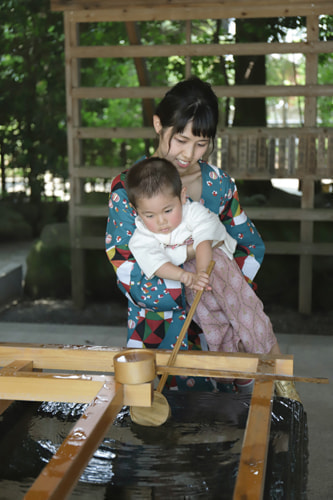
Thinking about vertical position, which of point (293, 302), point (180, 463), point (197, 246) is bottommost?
point (293, 302)

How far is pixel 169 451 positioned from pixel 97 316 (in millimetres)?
4216

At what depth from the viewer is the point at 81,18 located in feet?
17.4

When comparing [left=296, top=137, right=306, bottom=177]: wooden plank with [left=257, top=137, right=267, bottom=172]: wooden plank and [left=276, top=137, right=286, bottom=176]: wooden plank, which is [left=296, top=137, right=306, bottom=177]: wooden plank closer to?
[left=276, top=137, right=286, bottom=176]: wooden plank

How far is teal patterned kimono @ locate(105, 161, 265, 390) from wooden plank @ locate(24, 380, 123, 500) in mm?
781

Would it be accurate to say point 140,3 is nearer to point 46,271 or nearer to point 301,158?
point 301,158

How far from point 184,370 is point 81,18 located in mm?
4361

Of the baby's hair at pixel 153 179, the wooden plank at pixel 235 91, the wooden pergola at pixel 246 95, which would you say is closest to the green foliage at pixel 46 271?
the wooden pergola at pixel 246 95

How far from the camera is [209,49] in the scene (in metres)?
5.12

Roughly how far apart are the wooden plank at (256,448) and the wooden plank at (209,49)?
3976 mm

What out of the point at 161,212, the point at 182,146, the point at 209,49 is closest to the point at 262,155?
the point at 209,49

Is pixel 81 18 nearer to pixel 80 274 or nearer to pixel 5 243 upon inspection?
pixel 80 274

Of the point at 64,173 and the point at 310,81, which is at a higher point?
the point at 310,81

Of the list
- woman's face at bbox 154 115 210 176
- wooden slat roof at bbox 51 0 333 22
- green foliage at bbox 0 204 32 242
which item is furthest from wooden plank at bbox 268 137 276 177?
green foliage at bbox 0 204 32 242

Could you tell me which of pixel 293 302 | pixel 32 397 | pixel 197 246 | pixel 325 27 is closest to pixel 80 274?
pixel 293 302
